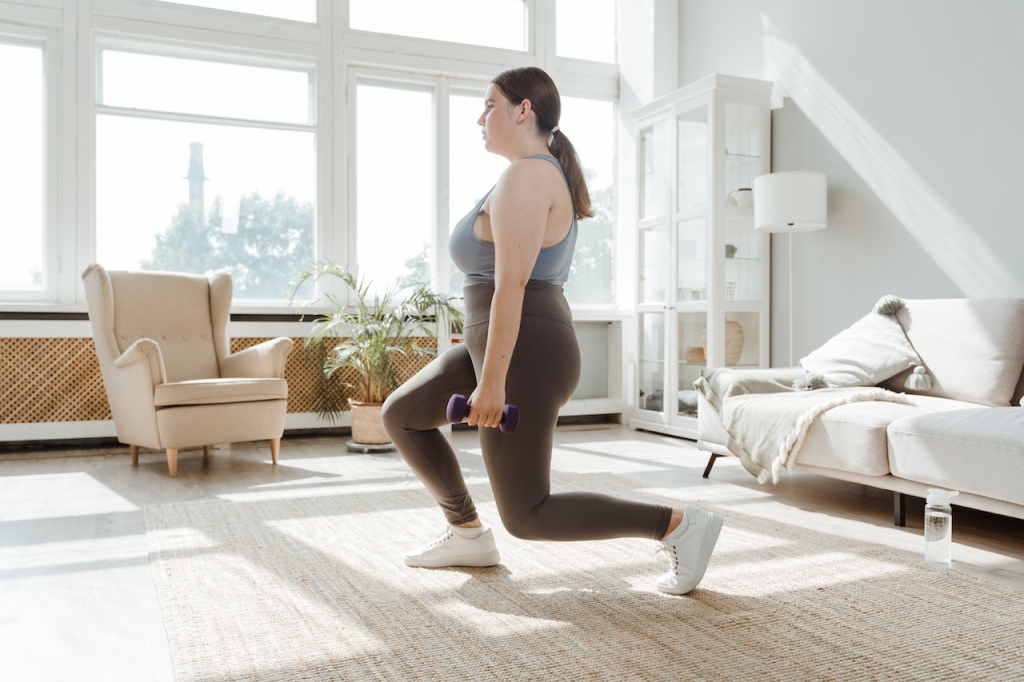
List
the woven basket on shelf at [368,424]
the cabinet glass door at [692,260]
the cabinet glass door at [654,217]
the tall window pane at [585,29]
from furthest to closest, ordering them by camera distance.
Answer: the tall window pane at [585,29] → the cabinet glass door at [654,217] → the cabinet glass door at [692,260] → the woven basket on shelf at [368,424]

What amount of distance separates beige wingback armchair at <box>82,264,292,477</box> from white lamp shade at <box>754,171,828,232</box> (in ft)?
8.25

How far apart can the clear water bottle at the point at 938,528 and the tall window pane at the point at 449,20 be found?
176 inches

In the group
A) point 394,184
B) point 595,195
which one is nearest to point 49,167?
point 394,184

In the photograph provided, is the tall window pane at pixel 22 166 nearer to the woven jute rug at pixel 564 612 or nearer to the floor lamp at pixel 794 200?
the woven jute rug at pixel 564 612

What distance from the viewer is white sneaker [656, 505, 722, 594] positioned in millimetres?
1885

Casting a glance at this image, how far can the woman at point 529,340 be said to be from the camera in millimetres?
1666

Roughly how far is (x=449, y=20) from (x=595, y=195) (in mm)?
1609

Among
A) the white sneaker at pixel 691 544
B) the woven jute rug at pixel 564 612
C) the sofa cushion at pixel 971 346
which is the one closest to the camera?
the woven jute rug at pixel 564 612

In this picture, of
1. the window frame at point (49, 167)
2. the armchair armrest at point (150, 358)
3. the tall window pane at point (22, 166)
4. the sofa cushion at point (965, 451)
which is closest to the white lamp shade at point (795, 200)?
the sofa cushion at point (965, 451)

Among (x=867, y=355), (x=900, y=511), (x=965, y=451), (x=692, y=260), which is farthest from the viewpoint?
(x=692, y=260)

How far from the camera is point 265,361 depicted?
4.05 metres

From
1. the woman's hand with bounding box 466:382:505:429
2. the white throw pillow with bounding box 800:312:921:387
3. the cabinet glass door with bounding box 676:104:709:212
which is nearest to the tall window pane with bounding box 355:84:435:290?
the cabinet glass door with bounding box 676:104:709:212

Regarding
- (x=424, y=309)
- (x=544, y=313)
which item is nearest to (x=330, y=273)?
(x=424, y=309)

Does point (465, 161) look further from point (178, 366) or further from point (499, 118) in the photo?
Result: point (499, 118)
